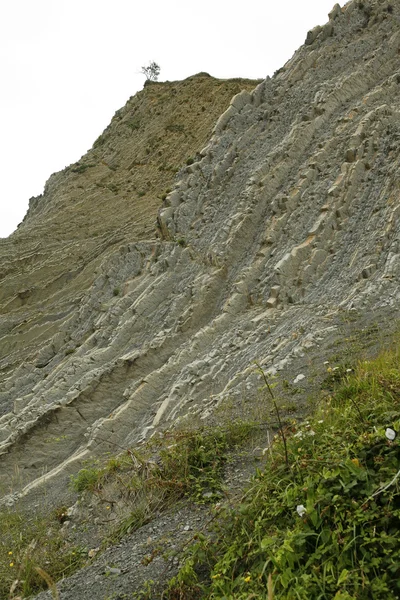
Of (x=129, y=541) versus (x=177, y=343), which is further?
(x=177, y=343)

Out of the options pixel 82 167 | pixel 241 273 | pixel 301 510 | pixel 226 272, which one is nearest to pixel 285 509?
pixel 301 510

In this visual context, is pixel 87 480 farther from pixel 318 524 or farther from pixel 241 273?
pixel 241 273

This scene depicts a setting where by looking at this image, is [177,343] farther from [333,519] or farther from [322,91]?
[322,91]

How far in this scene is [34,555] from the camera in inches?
223

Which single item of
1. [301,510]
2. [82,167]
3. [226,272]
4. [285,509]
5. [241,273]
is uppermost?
[82,167]

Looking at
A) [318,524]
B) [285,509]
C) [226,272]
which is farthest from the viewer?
[226,272]

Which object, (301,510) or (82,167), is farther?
(82,167)

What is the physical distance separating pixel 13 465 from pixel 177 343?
4.27 m

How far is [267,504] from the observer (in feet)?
13.4

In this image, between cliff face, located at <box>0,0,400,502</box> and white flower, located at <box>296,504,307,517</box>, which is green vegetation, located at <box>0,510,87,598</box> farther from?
white flower, located at <box>296,504,307,517</box>

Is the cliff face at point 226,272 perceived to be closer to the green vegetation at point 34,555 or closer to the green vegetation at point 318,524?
the green vegetation at point 34,555

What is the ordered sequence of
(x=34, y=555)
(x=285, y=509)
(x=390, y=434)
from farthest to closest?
(x=34, y=555)
(x=285, y=509)
(x=390, y=434)

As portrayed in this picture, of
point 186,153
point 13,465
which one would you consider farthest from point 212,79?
point 13,465

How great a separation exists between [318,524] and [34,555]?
3.66 meters
